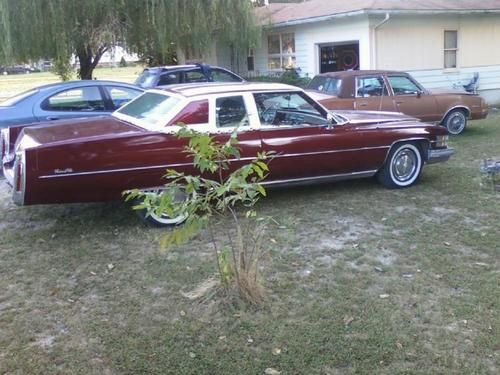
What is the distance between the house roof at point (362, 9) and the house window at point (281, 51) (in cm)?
60

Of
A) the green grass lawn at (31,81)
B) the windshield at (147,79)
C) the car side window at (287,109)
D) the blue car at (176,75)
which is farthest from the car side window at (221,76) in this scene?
the green grass lawn at (31,81)

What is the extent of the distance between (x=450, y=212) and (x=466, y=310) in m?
2.45

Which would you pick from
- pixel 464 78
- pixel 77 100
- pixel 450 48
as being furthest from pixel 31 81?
pixel 77 100

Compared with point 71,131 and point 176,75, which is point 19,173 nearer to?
point 71,131

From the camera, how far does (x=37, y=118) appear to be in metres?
8.45

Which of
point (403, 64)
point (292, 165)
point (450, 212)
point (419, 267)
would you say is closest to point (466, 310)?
point (419, 267)

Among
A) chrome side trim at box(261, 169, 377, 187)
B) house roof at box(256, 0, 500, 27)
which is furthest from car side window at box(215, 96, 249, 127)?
house roof at box(256, 0, 500, 27)

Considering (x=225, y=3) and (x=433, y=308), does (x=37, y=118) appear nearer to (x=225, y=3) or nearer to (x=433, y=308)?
(x=433, y=308)

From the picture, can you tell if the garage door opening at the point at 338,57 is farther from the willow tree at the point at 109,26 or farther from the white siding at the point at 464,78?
the willow tree at the point at 109,26

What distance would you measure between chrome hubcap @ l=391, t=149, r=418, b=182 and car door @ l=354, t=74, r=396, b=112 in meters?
2.97

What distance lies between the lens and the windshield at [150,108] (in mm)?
6059

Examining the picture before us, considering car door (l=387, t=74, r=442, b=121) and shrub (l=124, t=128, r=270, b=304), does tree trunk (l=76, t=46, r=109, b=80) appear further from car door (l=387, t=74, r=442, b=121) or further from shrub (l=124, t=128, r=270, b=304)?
shrub (l=124, t=128, r=270, b=304)

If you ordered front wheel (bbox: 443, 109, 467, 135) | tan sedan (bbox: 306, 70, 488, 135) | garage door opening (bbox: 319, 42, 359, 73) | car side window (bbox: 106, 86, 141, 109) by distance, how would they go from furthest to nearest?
garage door opening (bbox: 319, 42, 359, 73)
front wheel (bbox: 443, 109, 467, 135)
tan sedan (bbox: 306, 70, 488, 135)
car side window (bbox: 106, 86, 141, 109)

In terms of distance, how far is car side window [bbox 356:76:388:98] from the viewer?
10250 mm
